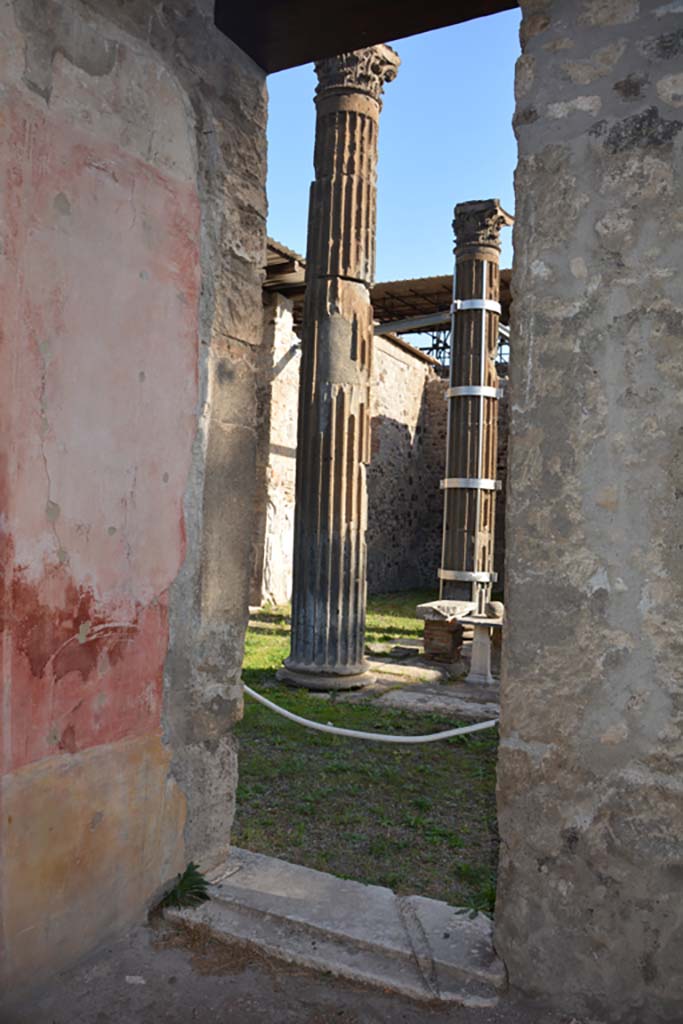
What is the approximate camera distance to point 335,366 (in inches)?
263

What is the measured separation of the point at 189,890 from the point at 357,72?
6.25m

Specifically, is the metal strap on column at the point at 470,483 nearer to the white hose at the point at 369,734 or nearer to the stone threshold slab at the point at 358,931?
the white hose at the point at 369,734

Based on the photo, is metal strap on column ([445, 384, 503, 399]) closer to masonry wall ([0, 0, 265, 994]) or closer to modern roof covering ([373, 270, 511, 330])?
modern roof covering ([373, 270, 511, 330])

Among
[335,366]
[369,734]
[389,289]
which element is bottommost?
[369,734]

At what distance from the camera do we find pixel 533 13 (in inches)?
79.0

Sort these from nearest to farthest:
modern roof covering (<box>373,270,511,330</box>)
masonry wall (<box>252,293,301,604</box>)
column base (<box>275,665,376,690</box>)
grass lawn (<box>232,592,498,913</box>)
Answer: grass lawn (<box>232,592,498,913</box>)
column base (<box>275,665,376,690</box>)
masonry wall (<box>252,293,301,604</box>)
modern roof covering (<box>373,270,511,330</box>)

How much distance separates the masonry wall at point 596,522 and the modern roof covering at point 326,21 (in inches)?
23.6

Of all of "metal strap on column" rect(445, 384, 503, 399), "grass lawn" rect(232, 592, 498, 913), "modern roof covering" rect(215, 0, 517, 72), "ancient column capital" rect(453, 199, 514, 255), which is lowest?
"grass lawn" rect(232, 592, 498, 913)

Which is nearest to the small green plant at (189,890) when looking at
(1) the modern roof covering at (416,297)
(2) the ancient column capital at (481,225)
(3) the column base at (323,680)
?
(3) the column base at (323,680)

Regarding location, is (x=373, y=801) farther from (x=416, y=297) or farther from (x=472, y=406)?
(x=416, y=297)

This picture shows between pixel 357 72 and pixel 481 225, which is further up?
pixel 357 72

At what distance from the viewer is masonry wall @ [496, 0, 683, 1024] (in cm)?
185

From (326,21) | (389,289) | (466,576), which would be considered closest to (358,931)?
(326,21)

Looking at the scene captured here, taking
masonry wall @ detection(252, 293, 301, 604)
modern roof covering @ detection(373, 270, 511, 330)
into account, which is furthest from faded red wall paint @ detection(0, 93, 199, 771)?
modern roof covering @ detection(373, 270, 511, 330)
